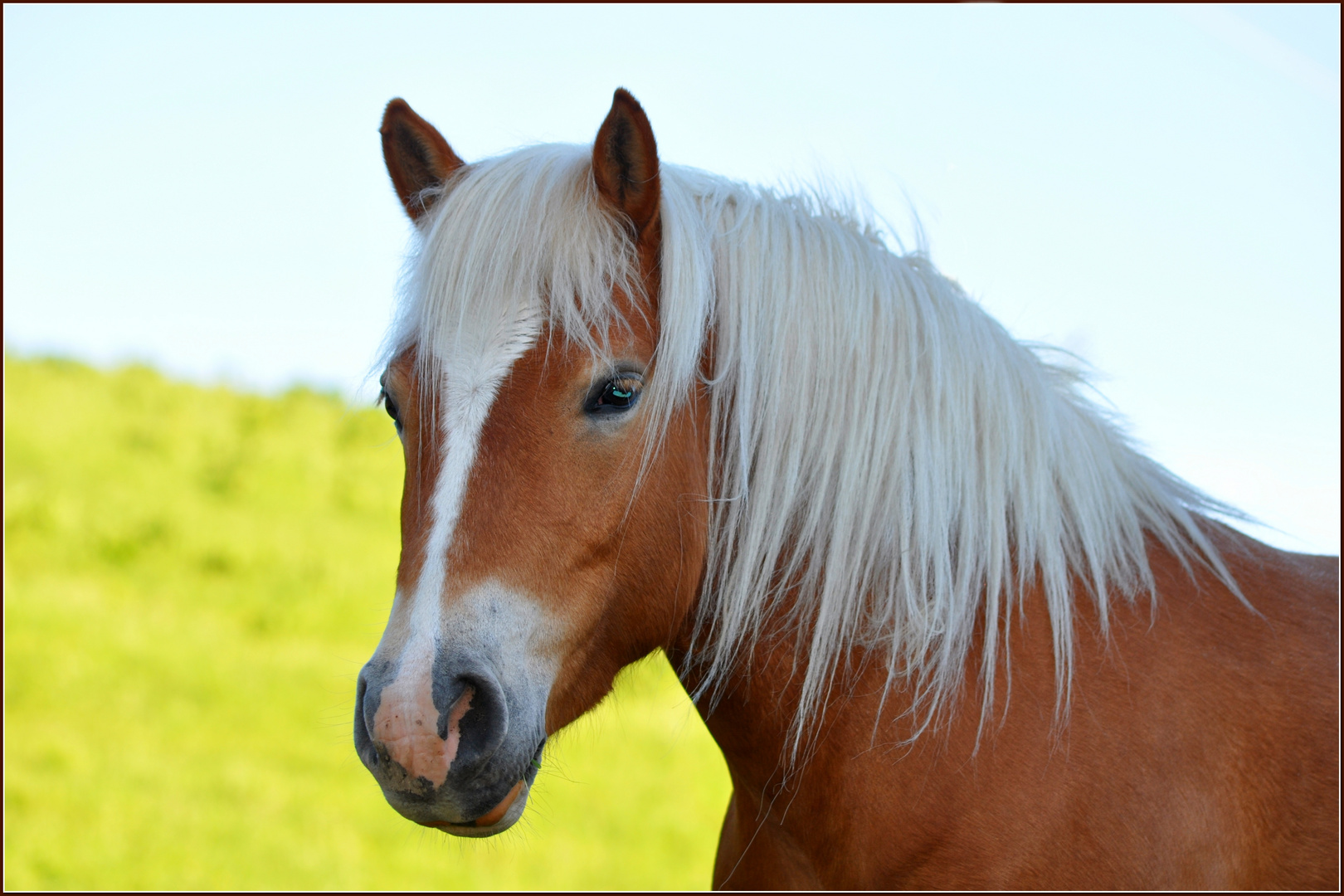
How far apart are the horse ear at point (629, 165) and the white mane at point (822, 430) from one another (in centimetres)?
A: 4

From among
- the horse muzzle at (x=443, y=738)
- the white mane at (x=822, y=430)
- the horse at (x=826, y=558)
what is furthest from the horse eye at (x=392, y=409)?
the horse muzzle at (x=443, y=738)

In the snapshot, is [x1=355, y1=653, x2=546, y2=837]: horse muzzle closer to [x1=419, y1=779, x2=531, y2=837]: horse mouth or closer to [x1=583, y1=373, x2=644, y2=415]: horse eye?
[x1=419, y1=779, x2=531, y2=837]: horse mouth

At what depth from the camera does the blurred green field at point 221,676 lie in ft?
19.0

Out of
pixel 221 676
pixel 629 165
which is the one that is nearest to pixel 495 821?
pixel 629 165

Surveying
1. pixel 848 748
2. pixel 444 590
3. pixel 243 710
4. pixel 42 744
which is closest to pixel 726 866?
pixel 848 748

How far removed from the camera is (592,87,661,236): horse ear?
1554 mm

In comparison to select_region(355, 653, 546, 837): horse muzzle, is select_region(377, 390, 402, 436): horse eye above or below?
above

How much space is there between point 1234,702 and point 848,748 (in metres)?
0.75

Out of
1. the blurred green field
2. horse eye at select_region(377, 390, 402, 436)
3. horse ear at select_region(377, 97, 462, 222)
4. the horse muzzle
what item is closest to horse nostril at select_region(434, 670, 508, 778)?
the horse muzzle

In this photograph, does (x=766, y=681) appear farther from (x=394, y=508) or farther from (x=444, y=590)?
(x=394, y=508)

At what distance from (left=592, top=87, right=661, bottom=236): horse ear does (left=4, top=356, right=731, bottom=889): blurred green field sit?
3258 mm

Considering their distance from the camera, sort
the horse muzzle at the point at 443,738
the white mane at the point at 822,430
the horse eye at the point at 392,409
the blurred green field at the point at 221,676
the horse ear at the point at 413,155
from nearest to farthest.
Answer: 1. the horse muzzle at the point at 443,738
2. the white mane at the point at 822,430
3. the horse eye at the point at 392,409
4. the horse ear at the point at 413,155
5. the blurred green field at the point at 221,676

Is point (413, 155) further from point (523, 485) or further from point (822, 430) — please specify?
point (822, 430)

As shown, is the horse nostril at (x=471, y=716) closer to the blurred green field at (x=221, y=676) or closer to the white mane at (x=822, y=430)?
the white mane at (x=822, y=430)
